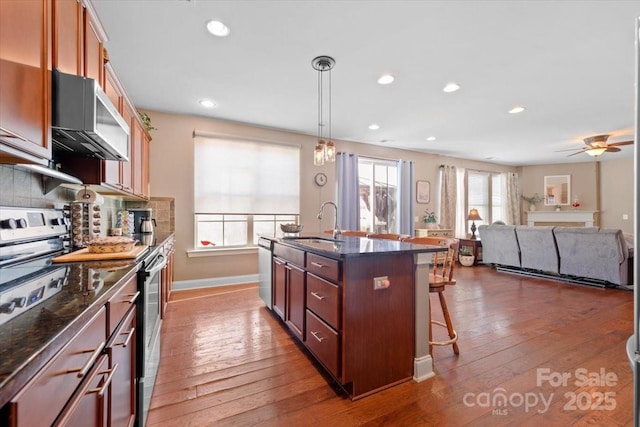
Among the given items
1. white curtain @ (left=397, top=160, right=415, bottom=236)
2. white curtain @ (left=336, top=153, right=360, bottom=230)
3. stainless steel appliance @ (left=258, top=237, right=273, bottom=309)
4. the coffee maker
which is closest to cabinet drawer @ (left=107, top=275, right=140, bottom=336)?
stainless steel appliance @ (left=258, top=237, right=273, bottom=309)

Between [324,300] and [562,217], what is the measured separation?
353 inches

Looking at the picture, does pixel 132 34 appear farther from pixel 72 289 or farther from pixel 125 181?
pixel 72 289

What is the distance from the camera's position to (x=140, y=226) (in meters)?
3.25

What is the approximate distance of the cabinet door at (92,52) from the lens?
1.53m

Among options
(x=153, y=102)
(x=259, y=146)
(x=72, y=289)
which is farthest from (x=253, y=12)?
(x=259, y=146)

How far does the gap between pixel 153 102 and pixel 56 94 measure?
2790 millimetres

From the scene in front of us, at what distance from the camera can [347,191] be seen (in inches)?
211

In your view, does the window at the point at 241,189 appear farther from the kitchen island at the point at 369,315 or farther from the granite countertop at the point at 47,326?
the granite countertop at the point at 47,326

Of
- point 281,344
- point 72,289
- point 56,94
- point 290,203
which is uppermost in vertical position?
point 56,94

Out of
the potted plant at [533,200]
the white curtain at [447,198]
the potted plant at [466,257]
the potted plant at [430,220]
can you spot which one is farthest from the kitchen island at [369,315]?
the potted plant at [533,200]

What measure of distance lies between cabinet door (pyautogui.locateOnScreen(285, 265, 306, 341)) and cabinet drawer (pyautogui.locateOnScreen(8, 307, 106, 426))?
1421 millimetres

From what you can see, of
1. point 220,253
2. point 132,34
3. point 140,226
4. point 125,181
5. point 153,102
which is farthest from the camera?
point 220,253

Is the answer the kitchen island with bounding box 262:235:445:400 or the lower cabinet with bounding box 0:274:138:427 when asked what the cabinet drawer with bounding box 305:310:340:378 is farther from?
the lower cabinet with bounding box 0:274:138:427

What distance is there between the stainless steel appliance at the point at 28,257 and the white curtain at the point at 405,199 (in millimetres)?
5484
